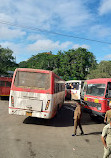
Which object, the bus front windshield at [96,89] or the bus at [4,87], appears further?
the bus at [4,87]

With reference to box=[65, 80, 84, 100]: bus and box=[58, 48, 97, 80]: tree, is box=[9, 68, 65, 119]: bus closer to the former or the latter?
box=[65, 80, 84, 100]: bus

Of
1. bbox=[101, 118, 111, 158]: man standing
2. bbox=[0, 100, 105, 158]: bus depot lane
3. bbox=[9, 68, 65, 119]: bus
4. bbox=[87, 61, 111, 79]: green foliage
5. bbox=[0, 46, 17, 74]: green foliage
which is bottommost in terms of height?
bbox=[0, 100, 105, 158]: bus depot lane

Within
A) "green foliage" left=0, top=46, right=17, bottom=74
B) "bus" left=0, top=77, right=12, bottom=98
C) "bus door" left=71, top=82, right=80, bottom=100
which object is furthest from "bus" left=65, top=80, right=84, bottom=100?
"green foliage" left=0, top=46, right=17, bottom=74

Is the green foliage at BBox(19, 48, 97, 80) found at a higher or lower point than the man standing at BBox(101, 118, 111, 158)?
higher

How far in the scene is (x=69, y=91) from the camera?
73.5ft

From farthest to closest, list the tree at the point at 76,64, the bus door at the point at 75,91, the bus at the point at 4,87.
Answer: the tree at the point at 76,64
the bus door at the point at 75,91
the bus at the point at 4,87

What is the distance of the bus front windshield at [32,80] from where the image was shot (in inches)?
318

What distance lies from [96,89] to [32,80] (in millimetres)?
4121

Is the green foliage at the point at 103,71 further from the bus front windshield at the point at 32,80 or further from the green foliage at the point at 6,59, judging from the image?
the bus front windshield at the point at 32,80

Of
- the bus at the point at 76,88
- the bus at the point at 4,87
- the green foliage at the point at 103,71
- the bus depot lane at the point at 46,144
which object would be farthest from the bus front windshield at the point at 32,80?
the green foliage at the point at 103,71

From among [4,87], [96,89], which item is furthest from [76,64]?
[96,89]

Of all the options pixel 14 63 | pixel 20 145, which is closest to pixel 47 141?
pixel 20 145

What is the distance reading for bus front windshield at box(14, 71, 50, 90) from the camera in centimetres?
808

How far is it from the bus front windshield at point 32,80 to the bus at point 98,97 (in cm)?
318
